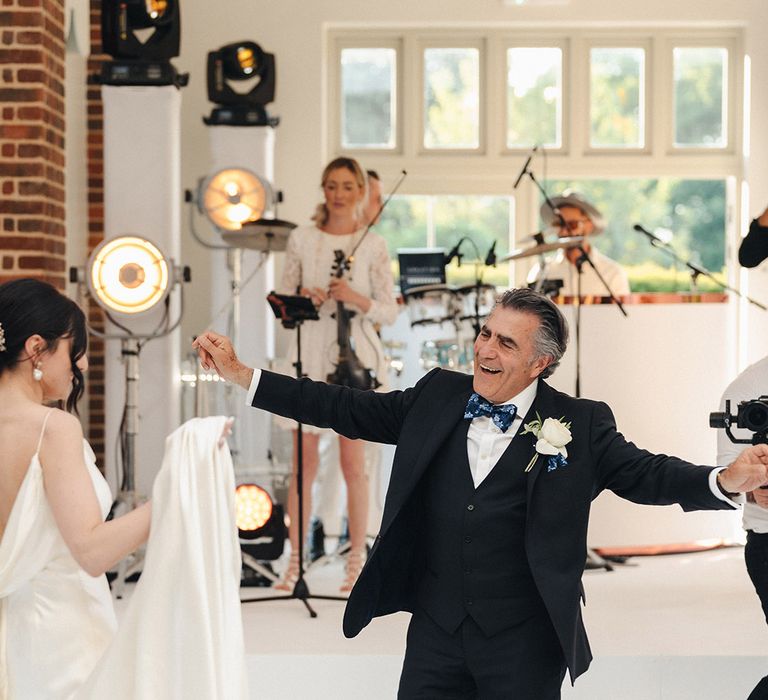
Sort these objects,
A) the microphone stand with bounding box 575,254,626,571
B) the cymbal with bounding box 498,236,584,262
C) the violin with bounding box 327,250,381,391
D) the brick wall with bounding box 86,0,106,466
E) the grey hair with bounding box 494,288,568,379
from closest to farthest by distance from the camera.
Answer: the grey hair with bounding box 494,288,568,379
the violin with bounding box 327,250,381,391
the cymbal with bounding box 498,236,584,262
the microphone stand with bounding box 575,254,626,571
the brick wall with bounding box 86,0,106,466

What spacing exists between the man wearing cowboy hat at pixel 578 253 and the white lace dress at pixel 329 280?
1262 mm

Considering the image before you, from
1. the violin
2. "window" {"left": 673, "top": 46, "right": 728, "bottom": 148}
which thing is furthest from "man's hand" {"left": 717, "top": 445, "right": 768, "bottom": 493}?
"window" {"left": 673, "top": 46, "right": 728, "bottom": 148}

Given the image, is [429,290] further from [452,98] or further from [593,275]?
[452,98]

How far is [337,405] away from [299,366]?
2.06 meters

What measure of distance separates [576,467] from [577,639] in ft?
1.32

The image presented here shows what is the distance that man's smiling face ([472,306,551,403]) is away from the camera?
3059mm

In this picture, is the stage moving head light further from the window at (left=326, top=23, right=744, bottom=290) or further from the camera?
the camera

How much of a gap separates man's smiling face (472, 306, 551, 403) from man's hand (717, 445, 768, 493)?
0.60m

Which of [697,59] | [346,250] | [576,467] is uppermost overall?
[697,59]

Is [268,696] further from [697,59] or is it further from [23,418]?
[697,59]

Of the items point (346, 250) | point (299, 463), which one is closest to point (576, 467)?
point (299, 463)

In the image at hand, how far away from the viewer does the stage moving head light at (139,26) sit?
584 cm

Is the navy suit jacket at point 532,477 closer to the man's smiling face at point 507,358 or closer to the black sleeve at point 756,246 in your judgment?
the man's smiling face at point 507,358

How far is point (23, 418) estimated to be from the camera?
2.59 metres
